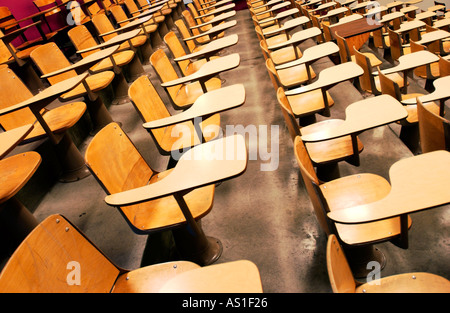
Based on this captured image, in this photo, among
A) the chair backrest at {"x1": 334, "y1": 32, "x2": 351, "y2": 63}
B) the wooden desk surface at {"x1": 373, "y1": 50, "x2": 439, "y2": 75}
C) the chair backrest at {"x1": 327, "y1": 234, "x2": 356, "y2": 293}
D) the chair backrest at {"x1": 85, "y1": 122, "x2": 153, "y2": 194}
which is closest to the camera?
the chair backrest at {"x1": 327, "y1": 234, "x2": 356, "y2": 293}

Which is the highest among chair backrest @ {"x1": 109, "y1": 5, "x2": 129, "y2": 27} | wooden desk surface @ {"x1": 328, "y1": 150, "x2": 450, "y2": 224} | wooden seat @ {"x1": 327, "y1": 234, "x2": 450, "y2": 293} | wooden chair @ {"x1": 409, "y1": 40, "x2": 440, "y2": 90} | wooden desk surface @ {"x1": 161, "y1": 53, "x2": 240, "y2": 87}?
chair backrest @ {"x1": 109, "y1": 5, "x2": 129, "y2": 27}

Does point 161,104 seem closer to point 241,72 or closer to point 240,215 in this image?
point 240,215

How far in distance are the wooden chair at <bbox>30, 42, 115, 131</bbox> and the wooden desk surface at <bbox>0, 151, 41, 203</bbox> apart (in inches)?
37.2

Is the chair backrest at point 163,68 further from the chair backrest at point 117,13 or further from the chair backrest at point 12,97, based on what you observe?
the chair backrest at point 117,13

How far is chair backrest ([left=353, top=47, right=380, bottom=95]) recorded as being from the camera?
2586mm

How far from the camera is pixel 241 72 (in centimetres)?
416

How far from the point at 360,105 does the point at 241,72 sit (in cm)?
257

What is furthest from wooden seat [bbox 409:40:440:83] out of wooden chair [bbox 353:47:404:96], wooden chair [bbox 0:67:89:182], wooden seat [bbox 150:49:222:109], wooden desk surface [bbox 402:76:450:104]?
wooden chair [bbox 0:67:89:182]

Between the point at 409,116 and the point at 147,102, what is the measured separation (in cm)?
175

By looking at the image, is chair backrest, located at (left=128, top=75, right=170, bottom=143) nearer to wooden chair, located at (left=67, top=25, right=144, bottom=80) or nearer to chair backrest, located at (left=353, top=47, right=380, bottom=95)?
wooden chair, located at (left=67, top=25, right=144, bottom=80)

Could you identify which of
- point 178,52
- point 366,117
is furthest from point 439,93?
point 178,52

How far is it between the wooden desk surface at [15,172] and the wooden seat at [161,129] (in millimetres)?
713

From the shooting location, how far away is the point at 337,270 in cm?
94
